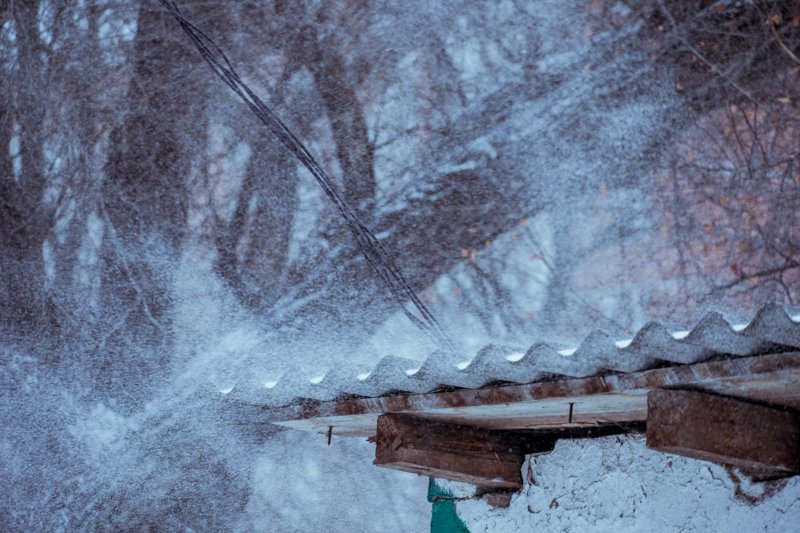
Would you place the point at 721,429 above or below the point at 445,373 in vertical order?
below

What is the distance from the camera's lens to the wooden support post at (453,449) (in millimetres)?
3244

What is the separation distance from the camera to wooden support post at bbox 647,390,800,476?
2.51m

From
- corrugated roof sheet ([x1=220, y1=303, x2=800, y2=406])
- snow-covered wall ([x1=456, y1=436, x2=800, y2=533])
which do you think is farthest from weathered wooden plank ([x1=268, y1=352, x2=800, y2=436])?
snow-covered wall ([x1=456, y1=436, x2=800, y2=533])

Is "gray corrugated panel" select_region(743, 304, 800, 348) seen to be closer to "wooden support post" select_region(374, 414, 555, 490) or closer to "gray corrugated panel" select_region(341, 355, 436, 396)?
"gray corrugated panel" select_region(341, 355, 436, 396)

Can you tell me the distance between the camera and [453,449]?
3.33 m

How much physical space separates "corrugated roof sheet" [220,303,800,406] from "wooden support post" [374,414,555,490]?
185mm

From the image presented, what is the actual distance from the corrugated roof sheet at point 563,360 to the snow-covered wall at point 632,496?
2.20 ft

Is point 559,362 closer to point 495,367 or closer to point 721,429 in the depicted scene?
point 495,367

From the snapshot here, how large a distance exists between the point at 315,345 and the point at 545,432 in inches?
271

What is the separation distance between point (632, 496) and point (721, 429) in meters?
0.73

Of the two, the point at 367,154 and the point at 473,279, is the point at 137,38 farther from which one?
the point at 473,279

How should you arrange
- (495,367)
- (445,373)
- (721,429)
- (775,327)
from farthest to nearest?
(445,373), (495,367), (721,429), (775,327)

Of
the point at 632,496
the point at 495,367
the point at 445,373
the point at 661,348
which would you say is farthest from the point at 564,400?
the point at 632,496

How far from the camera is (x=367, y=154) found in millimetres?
10883
